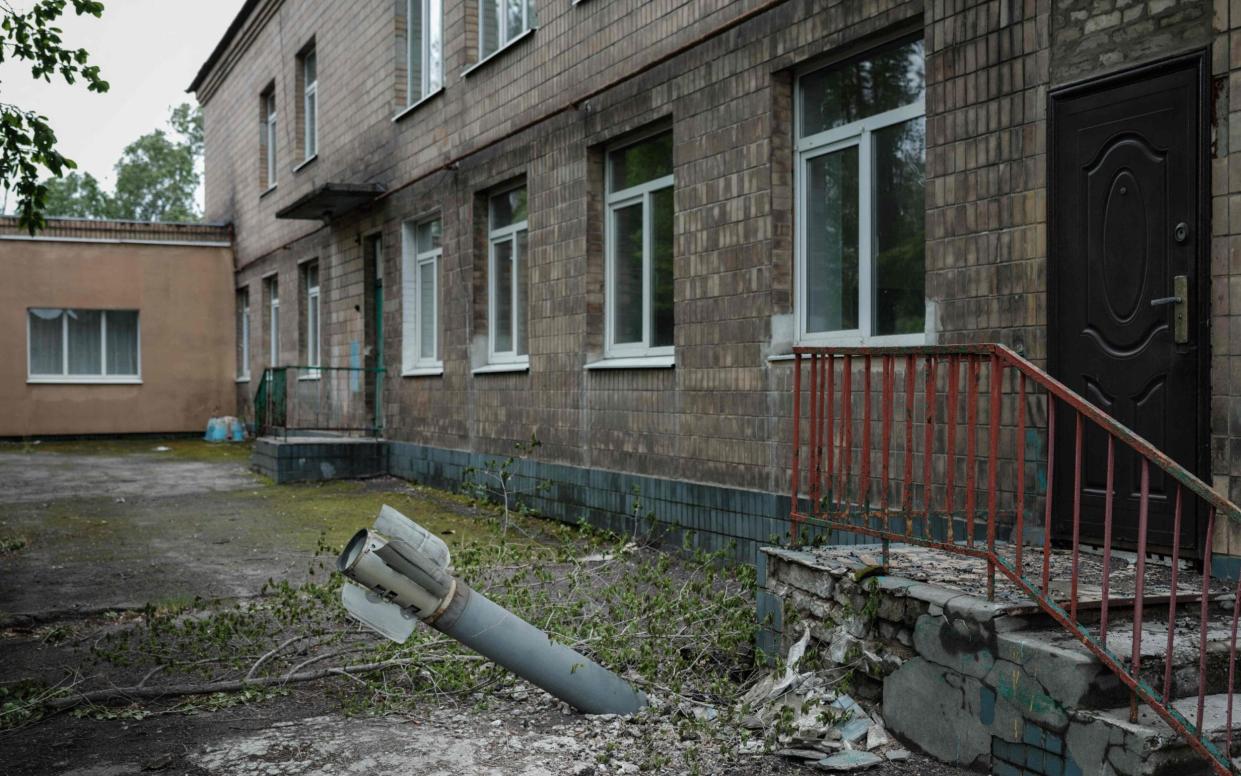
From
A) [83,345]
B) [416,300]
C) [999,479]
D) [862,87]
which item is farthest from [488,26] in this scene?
[83,345]

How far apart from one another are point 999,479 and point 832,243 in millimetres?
2113

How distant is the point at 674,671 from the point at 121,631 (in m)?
3.02

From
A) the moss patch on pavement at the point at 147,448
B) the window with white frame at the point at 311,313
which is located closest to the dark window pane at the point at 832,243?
the moss patch on pavement at the point at 147,448

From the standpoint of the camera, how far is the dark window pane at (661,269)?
8.82 meters

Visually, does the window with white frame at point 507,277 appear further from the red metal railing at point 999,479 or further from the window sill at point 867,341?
the red metal railing at point 999,479

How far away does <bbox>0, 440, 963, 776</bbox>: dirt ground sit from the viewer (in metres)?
4.19

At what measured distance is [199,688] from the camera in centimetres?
500

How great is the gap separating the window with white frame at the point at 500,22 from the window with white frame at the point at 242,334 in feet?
39.1

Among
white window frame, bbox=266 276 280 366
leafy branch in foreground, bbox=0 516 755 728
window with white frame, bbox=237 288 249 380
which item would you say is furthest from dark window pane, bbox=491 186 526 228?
window with white frame, bbox=237 288 249 380

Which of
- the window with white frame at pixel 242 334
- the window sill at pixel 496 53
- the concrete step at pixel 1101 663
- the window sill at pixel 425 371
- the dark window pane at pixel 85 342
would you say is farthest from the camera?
the window with white frame at pixel 242 334

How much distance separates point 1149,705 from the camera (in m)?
3.41

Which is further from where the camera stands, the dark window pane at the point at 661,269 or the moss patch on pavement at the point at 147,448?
the moss patch on pavement at the point at 147,448

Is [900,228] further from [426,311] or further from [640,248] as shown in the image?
[426,311]

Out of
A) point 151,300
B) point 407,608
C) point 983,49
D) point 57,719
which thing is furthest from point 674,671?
point 151,300
